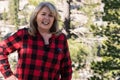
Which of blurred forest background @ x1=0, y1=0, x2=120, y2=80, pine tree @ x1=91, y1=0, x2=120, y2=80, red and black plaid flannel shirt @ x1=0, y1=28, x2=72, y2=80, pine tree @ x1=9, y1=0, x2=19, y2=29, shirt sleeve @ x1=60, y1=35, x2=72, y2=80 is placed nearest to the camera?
red and black plaid flannel shirt @ x1=0, y1=28, x2=72, y2=80

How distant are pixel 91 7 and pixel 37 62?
1334 cm

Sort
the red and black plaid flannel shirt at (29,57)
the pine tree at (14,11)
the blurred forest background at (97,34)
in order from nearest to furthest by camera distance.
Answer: the red and black plaid flannel shirt at (29,57), the blurred forest background at (97,34), the pine tree at (14,11)

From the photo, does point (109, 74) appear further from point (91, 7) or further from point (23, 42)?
point (23, 42)

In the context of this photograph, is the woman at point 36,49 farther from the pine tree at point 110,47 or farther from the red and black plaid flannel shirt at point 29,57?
the pine tree at point 110,47

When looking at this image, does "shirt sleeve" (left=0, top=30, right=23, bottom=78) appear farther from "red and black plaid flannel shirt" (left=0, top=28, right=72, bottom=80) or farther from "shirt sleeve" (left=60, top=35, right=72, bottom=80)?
"shirt sleeve" (left=60, top=35, right=72, bottom=80)

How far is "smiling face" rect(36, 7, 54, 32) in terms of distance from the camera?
10.4 ft

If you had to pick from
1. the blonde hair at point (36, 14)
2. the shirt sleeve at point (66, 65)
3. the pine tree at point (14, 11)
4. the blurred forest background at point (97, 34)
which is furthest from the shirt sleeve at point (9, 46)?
the pine tree at point (14, 11)

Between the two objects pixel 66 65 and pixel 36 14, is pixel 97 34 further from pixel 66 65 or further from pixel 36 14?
pixel 36 14

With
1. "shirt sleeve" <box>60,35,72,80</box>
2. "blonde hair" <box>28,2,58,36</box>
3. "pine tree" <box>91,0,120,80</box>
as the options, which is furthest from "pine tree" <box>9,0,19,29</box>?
"blonde hair" <box>28,2,58,36</box>

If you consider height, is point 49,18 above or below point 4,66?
above

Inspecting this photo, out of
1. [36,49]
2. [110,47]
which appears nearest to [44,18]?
[36,49]

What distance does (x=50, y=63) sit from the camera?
3.16 m

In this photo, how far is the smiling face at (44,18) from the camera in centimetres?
317

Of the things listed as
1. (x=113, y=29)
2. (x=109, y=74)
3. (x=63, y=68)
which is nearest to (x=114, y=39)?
(x=113, y=29)
